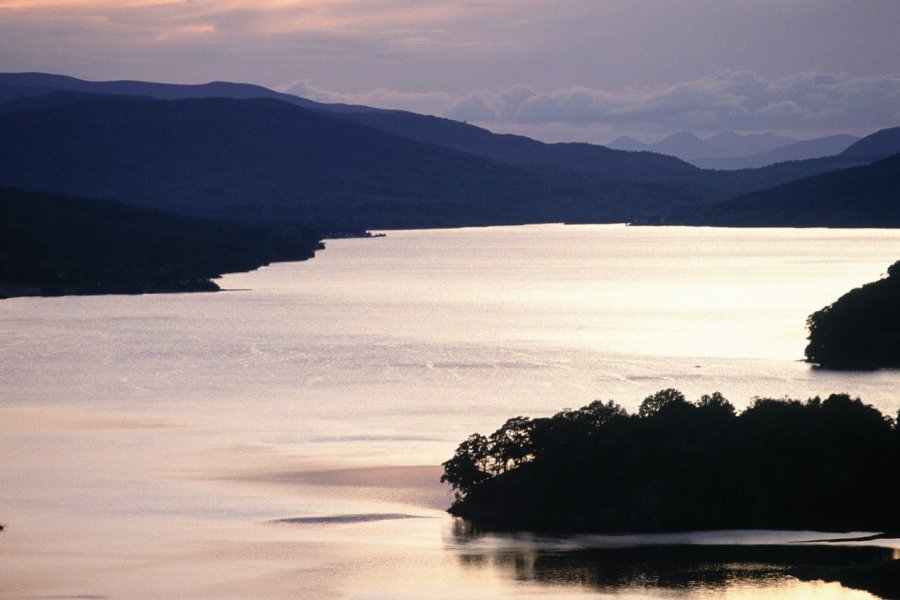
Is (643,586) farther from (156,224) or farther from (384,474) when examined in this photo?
(156,224)

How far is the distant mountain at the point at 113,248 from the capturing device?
13375 cm

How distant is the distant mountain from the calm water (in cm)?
792

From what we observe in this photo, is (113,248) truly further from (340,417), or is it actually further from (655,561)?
(655,561)

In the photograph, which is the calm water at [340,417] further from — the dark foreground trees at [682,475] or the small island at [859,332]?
the small island at [859,332]

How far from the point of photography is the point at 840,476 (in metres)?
42.9

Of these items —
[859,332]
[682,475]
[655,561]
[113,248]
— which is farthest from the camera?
[113,248]

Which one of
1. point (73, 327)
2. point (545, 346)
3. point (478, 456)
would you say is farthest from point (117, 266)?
point (478, 456)

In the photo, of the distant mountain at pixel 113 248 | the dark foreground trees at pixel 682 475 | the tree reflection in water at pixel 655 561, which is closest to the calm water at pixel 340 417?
the tree reflection in water at pixel 655 561

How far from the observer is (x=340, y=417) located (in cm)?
6009

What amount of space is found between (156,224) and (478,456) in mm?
131546

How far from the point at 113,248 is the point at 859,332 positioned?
86695 mm

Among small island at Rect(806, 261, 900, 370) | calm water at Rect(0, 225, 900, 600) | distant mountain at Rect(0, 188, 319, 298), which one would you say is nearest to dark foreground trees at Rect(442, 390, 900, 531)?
calm water at Rect(0, 225, 900, 600)

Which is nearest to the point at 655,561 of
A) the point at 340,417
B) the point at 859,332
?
the point at 340,417

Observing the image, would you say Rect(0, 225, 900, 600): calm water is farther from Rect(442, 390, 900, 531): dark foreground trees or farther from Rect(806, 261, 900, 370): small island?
Rect(806, 261, 900, 370): small island
